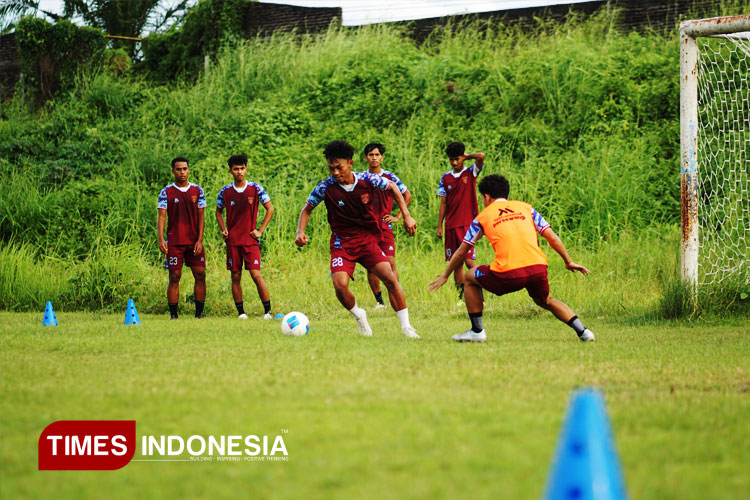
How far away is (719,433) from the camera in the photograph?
378cm

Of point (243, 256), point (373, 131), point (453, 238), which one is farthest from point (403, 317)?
point (373, 131)

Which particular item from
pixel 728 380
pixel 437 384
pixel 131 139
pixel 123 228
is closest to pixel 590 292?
pixel 728 380

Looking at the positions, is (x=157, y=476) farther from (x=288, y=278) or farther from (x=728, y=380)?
(x=288, y=278)

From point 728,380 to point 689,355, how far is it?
1256 mm

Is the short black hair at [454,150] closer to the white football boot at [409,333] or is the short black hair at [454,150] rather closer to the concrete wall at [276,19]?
the white football boot at [409,333]

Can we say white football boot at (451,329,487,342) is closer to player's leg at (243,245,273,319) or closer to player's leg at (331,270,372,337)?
player's leg at (331,270,372,337)

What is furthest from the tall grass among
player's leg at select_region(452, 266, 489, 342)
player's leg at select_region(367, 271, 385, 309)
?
player's leg at select_region(452, 266, 489, 342)

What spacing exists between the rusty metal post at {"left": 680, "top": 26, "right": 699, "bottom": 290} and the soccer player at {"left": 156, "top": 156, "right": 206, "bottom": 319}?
6383 mm

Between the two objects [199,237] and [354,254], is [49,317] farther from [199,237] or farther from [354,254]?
[354,254]

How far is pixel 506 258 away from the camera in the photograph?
23.6 ft

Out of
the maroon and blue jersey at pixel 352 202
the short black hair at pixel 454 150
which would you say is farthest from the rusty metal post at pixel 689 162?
the maroon and blue jersey at pixel 352 202

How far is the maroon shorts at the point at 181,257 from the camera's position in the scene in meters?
10.9

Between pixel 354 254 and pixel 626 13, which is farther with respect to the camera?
pixel 626 13

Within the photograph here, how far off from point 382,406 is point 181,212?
7294 millimetres
